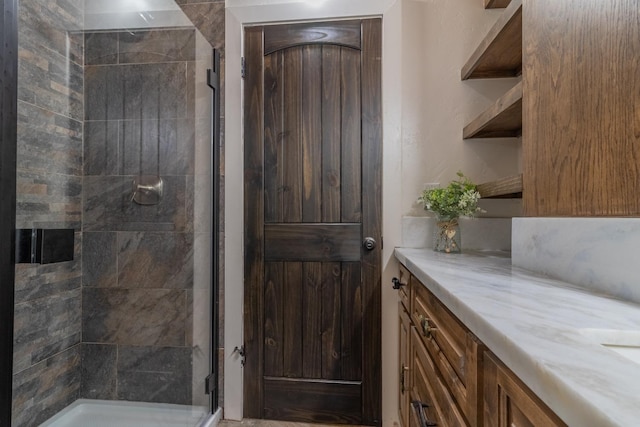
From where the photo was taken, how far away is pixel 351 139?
5.49ft

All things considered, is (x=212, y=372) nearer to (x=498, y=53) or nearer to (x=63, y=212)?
(x=63, y=212)

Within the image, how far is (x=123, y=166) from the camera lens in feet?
4.92

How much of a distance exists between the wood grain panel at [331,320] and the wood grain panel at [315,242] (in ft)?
0.22

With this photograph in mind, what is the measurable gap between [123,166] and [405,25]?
1.54m

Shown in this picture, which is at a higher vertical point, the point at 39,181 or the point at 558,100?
the point at 558,100

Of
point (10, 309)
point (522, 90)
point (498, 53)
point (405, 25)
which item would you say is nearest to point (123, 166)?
point (10, 309)

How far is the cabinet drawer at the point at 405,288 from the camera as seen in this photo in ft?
4.25

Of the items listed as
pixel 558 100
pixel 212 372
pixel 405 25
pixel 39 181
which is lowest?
pixel 212 372

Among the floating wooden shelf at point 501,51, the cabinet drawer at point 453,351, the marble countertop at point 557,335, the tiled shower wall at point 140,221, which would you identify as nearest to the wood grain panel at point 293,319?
the tiled shower wall at point 140,221

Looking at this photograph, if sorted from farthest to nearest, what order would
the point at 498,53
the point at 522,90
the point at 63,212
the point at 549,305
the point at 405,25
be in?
the point at 405,25, the point at 498,53, the point at 63,212, the point at 522,90, the point at 549,305

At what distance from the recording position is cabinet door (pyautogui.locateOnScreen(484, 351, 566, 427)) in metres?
0.39

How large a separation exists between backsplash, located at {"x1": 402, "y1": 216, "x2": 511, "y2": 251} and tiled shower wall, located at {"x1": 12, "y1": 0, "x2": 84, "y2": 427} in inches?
58.6

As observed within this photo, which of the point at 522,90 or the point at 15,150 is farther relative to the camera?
the point at 522,90

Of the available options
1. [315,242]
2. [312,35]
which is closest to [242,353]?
[315,242]
